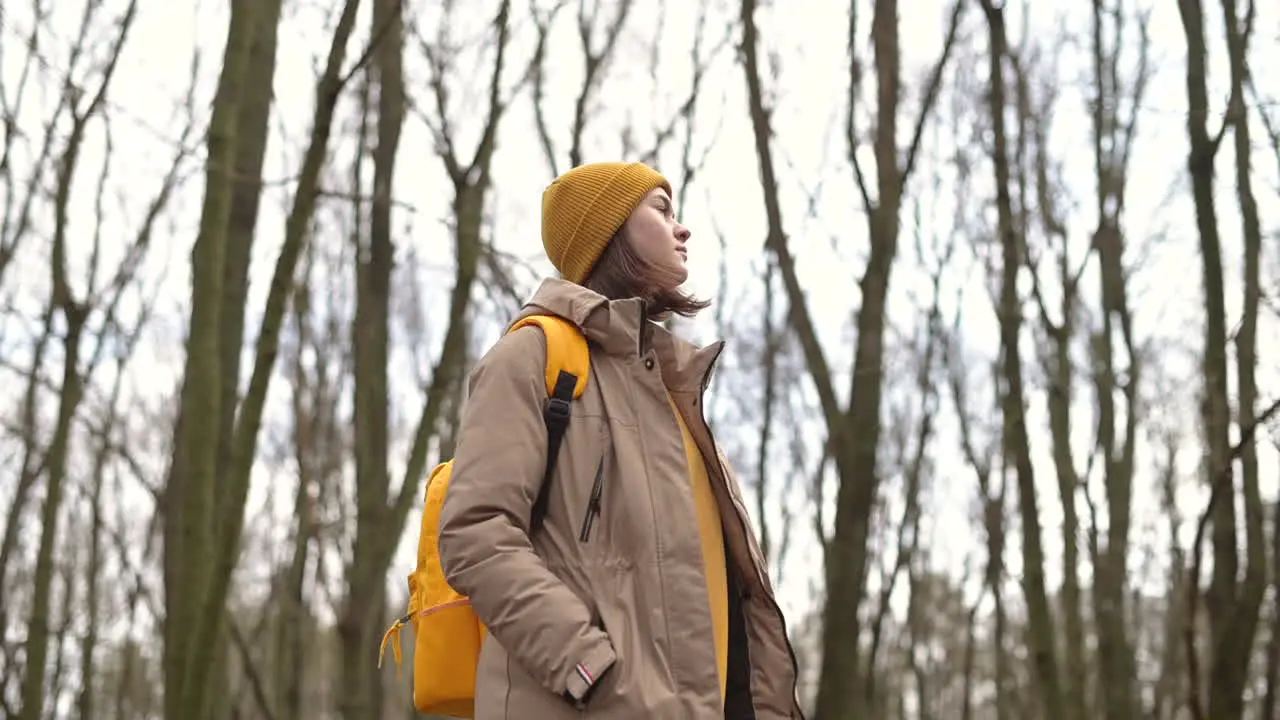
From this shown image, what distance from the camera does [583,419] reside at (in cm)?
223

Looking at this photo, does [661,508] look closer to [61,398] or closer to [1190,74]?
[1190,74]

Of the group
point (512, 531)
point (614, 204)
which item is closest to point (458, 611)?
point (512, 531)

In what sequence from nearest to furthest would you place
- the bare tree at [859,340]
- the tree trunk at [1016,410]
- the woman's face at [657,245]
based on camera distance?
the woman's face at [657,245], the bare tree at [859,340], the tree trunk at [1016,410]

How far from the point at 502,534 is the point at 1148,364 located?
15.3m

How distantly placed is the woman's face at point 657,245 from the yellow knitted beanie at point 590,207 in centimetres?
2

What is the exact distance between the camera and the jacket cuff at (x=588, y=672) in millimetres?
1979

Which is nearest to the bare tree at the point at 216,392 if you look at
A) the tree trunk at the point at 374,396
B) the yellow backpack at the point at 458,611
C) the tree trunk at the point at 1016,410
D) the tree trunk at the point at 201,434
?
the tree trunk at the point at 201,434

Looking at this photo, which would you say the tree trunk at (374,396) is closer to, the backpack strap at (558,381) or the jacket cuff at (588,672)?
the backpack strap at (558,381)

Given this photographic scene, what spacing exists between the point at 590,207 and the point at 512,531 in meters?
0.71

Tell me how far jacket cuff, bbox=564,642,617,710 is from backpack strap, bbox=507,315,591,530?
29 cm

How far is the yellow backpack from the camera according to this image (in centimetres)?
221

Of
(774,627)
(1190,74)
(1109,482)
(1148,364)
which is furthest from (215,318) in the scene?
(1148,364)

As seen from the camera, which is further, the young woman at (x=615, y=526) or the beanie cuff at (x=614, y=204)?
the beanie cuff at (x=614, y=204)

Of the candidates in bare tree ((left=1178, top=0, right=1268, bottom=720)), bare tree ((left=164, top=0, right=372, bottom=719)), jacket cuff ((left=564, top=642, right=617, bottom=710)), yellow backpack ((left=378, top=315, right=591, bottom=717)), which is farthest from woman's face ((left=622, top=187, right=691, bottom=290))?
bare tree ((left=1178, top=0, right=1268, bottom=720))
